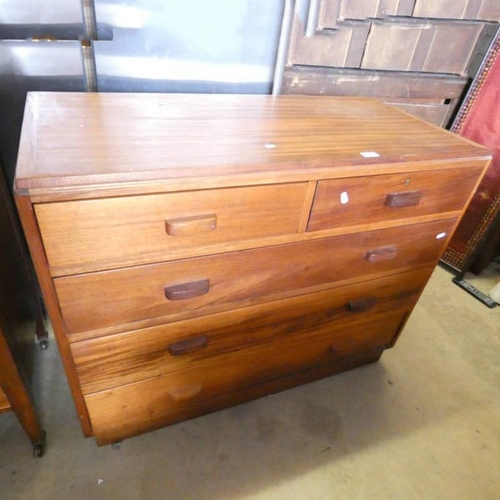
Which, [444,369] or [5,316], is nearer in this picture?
[5,316]

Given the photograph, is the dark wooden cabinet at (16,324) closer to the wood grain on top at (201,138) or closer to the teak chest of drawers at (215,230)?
the teak chest of drawers at (215,230)

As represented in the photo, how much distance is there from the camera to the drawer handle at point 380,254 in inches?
41.9

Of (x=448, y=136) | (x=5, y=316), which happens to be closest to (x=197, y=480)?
(x=5, y=316)

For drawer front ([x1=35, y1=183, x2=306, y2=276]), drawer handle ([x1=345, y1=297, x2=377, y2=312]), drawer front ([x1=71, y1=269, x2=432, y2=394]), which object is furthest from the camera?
drawer handle ([x1=345, y1=297, x2=377, y2=312])

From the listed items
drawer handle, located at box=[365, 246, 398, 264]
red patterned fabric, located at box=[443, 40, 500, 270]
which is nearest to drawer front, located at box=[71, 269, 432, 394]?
drawer handle, located at box=[365, 246, 398, 264]

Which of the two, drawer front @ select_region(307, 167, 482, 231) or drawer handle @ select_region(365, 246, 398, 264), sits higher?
drawer front @ select_region(307, 167, 482, 231)

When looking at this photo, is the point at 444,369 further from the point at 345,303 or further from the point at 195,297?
the point at 195,297

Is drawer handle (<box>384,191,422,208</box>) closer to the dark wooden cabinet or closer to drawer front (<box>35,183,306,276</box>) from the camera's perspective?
drawer front (<box>35,183,306,276</box>)

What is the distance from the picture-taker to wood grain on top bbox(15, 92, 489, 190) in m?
0.70

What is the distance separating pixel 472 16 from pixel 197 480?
1.79 metres

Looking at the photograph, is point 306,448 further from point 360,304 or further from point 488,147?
point 488,147

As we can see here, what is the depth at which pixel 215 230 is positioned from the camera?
82cm

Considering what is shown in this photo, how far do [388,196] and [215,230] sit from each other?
447 millimetres

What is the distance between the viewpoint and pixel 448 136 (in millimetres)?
1067
